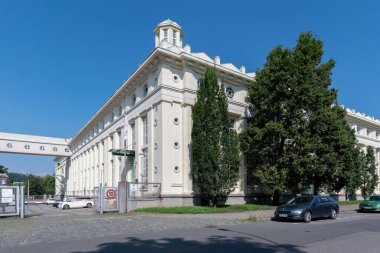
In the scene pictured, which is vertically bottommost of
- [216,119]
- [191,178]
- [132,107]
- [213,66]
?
[191,178]

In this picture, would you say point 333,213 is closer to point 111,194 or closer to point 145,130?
point 111,194

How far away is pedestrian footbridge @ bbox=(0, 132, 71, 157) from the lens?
190 feet

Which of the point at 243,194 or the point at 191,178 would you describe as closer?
the point at 191,178

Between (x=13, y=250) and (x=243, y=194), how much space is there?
71.7ft

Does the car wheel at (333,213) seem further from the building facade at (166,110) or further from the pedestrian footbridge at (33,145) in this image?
the pedestrian footbridge at (33,145)

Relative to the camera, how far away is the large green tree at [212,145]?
24219mm

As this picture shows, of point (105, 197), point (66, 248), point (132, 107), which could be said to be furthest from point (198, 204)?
point (66, 248)

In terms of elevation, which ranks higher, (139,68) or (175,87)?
(139,68)

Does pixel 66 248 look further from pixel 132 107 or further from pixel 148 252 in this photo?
pixel 132 107

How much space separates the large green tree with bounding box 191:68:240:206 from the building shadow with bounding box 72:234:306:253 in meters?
13.2

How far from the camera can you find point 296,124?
2688 centimetres

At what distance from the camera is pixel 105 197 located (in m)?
22.7

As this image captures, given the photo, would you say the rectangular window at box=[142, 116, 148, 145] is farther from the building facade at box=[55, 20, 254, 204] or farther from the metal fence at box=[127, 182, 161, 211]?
the metal fence at box=[127, 182, 161, 211]


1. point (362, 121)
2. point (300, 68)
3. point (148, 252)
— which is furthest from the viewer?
point (362, 121)
